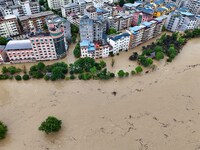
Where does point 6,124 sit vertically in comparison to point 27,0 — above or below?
below

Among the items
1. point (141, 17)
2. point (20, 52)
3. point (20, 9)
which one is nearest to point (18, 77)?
point (20, 52)

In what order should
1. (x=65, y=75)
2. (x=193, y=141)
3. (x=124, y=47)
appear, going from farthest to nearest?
(x=124, y=47)
(x=65, y=75)
(x=193, y=141)

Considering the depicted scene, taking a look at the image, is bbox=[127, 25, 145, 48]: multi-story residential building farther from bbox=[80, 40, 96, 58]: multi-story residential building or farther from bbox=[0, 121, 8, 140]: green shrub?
bbox=[0, 121, 8, 140]: green shrub

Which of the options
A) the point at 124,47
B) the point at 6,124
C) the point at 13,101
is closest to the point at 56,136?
the point at 6,124

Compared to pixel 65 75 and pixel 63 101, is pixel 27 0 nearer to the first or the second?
pixel 65 75

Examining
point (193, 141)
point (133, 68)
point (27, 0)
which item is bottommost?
point (193, 141)

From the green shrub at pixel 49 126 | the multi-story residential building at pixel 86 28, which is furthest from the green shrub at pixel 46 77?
the multi-story residential building at pixel 86 28

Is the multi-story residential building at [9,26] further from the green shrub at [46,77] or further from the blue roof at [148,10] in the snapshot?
the blue roof at [148,10]
